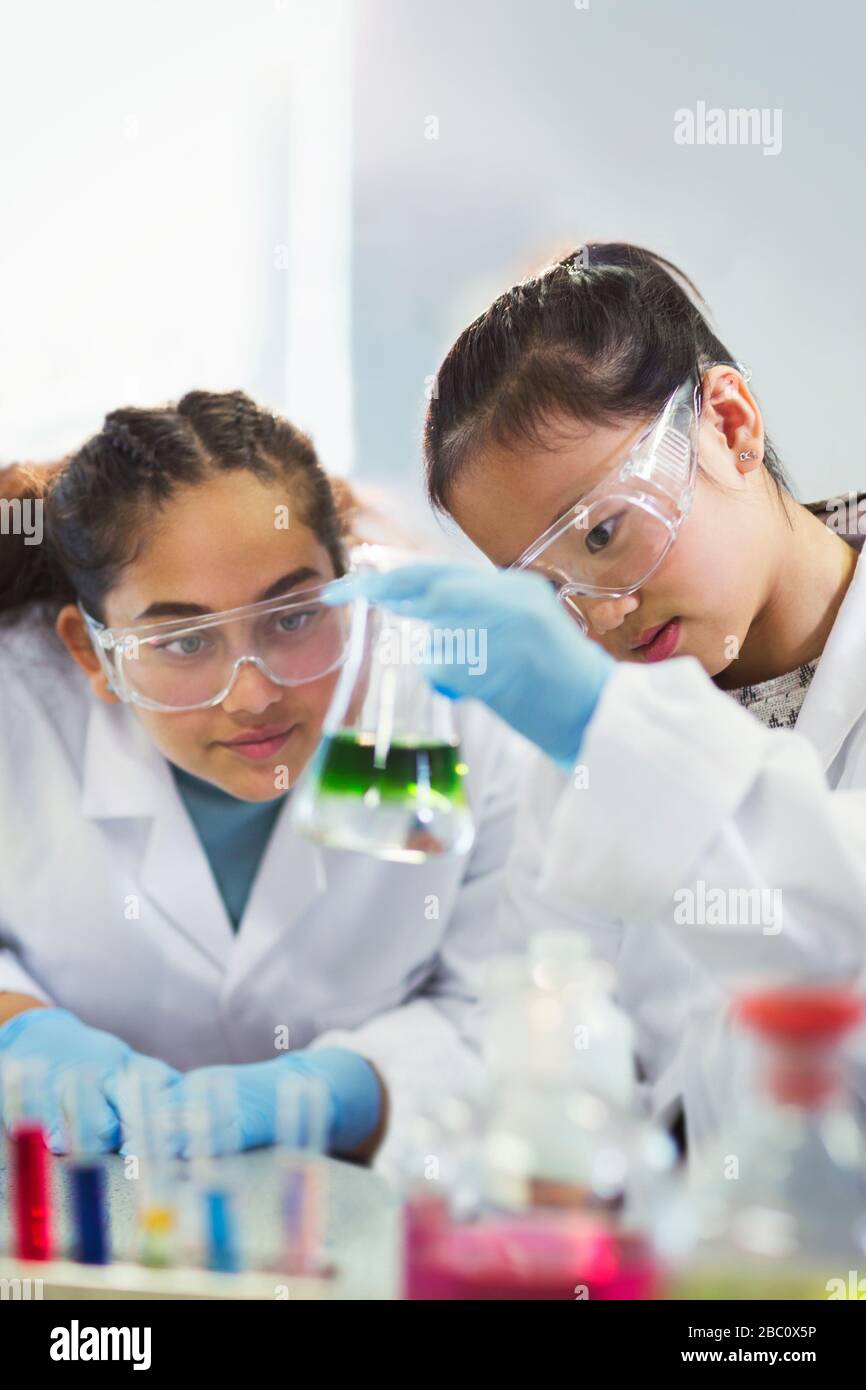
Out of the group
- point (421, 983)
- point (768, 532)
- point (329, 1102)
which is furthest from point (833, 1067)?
point (421, 983)

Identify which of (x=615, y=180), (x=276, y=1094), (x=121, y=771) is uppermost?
(x=615, y=180)

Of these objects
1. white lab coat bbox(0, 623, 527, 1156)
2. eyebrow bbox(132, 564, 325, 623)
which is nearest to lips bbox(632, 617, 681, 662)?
eyebrow bbox(132, 564, 325, 623)

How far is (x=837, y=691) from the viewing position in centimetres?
151

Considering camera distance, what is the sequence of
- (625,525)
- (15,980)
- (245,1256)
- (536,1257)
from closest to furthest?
(536,1257) → (245,1256) → (625,525) → (15,980)

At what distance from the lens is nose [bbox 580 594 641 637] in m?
1.53

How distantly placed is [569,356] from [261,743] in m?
0.69

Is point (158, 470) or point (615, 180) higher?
point (615, 180)

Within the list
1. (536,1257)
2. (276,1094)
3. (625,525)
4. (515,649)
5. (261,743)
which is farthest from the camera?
(261,743)

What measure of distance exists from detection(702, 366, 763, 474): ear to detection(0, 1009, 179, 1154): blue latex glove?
3.64 feet

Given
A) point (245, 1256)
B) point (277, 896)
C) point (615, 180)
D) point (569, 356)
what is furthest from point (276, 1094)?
point (615, 180)

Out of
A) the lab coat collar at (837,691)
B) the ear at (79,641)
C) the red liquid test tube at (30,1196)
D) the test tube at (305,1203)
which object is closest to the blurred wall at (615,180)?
the lab coat collar at (837,691)

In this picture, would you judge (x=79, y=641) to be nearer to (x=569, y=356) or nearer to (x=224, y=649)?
(x=224, y=649)

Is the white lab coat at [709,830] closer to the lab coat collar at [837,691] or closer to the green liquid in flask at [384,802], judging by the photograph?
the green liquid in flask at [384,802]

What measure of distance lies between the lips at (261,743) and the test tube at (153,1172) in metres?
0.47
